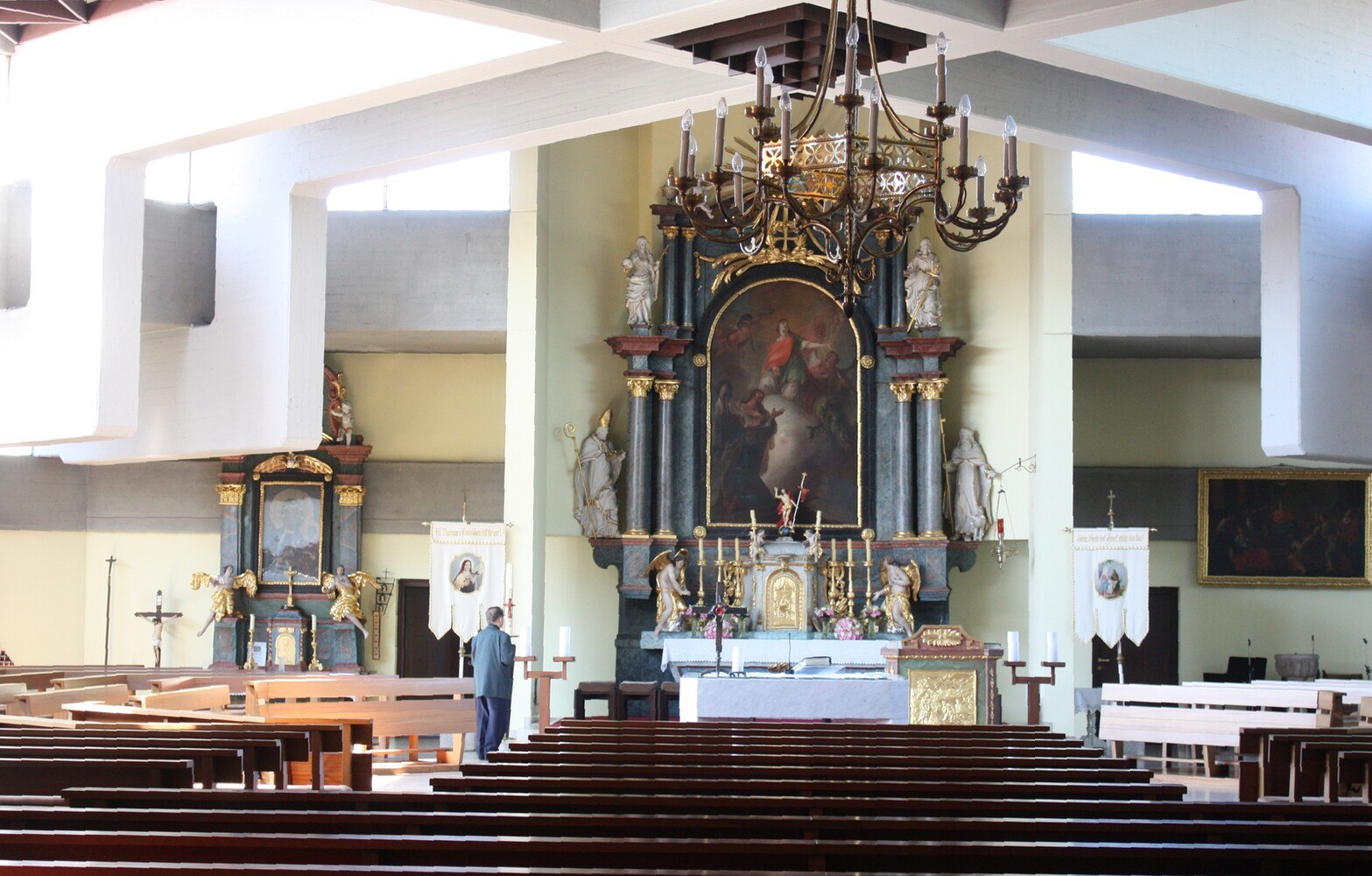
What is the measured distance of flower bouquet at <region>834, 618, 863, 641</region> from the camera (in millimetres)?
16500

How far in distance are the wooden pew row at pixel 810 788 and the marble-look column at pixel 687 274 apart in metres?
12.3

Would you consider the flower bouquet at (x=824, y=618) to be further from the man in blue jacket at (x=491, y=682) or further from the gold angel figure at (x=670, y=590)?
the man in blue jacket at (x=491, y=682)

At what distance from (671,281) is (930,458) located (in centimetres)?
362

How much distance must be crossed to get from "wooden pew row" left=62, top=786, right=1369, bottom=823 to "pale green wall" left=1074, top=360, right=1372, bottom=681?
45.4 ft

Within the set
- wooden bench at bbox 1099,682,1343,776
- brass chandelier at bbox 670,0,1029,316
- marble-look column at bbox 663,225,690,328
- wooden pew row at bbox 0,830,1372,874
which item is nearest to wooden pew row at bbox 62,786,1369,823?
wooden pew row at bbox 0,830,1372,874

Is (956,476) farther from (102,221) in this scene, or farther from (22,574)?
(22,574)

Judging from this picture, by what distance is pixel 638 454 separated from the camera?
17.3 meters

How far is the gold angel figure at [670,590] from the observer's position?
16.8 m

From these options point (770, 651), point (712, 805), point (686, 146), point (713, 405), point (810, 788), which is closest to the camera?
point (712, 805)

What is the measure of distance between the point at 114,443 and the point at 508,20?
6.94m

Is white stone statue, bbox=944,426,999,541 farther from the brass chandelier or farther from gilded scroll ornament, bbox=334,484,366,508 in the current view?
the brass chandelier

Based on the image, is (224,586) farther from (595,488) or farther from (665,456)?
(665,456)

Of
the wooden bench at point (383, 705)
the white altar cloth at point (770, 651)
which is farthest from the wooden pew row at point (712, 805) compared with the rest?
the white altar cloth at point (770, 651)

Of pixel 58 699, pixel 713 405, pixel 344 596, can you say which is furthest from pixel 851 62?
pixel 344 596
